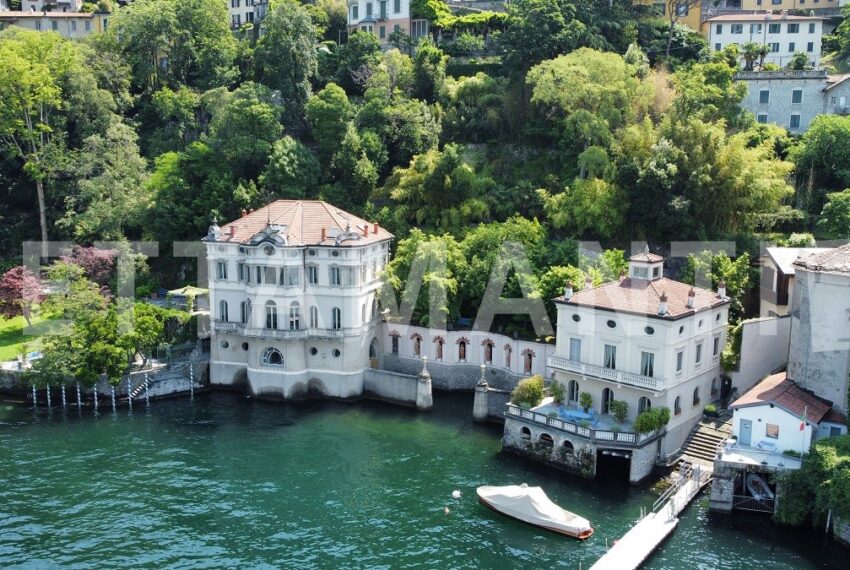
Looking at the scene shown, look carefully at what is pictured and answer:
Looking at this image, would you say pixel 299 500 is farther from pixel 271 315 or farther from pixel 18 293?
pixel 18 293

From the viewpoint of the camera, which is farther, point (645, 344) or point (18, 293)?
point (18, 293)

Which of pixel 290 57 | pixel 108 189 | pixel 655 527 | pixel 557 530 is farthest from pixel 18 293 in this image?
pixel 655 527

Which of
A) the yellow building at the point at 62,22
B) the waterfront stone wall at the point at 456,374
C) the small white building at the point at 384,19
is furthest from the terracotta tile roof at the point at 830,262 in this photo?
the yellow building at the point at 62,22

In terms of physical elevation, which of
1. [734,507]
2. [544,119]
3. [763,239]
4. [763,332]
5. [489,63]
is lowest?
[734,507]

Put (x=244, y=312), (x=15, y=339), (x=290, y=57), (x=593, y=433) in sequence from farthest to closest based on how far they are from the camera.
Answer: (x=290, y=57), (x=15, y=339), (x=244, y=312), (x=593, y=433)

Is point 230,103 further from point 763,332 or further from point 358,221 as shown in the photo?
point 763,332

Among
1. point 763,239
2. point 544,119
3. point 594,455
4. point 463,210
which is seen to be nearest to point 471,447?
point 594,455

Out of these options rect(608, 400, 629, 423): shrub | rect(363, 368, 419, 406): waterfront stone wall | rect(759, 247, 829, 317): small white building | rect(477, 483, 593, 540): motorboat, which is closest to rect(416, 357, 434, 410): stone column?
rect(363, 368, 419, 406): waterfront stone wall
